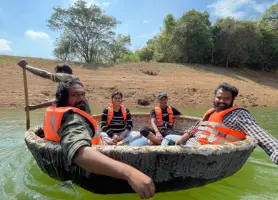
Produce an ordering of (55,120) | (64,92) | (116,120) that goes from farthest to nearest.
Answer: (116,120) → (64,92) → (55,120)

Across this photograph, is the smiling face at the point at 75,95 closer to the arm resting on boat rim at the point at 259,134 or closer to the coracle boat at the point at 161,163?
the coracle boat at the point at 161,163

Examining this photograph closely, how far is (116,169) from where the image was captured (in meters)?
1.43

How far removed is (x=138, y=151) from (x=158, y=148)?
162mm

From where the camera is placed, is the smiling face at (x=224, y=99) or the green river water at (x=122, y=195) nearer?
the green river water at (x=122, y=195)

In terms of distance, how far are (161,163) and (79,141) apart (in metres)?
0.81

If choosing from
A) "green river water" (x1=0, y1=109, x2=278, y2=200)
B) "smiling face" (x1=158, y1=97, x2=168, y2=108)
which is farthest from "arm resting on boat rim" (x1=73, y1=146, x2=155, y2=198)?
"smiling face" (x1=158, y1=97, x2=168, y2=108)

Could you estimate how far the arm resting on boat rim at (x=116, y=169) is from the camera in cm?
137

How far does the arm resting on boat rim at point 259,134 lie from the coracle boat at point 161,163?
0.12 metres

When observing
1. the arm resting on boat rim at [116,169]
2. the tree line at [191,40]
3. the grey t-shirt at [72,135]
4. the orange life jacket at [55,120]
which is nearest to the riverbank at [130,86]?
the tree line at [191,40]

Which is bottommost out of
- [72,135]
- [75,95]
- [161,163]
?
[161,163]

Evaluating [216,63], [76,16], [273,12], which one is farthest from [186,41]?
[273,12]

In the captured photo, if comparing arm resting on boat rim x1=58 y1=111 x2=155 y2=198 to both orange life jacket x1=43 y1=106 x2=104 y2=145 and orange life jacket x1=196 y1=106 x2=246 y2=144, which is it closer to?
orange life jacket x1=43 y1=106 x2=104 y2=145

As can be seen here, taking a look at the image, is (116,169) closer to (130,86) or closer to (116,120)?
(116,120)

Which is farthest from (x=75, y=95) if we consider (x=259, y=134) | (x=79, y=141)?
(x=259, y=134)
